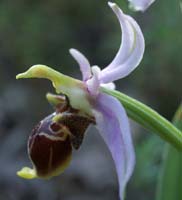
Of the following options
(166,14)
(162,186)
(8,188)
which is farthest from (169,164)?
(8,188)

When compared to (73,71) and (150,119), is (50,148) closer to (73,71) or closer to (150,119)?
(150,119)

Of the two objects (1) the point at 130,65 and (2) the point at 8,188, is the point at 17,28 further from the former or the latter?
(1) the point at 130,65

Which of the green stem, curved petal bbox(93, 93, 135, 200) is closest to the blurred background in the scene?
the green stem

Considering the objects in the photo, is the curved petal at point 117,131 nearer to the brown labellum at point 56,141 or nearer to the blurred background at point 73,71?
the brown labellum at point 56,141

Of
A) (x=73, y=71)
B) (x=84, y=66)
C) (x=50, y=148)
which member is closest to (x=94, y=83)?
(x=84, y=66)

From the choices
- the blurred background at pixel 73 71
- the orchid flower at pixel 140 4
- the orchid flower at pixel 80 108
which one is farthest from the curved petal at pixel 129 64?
the blurred background at pixel 73 71

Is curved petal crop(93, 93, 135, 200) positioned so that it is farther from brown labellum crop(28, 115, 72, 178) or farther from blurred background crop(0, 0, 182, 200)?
blurred background crop(0, 0, 182, 200)
